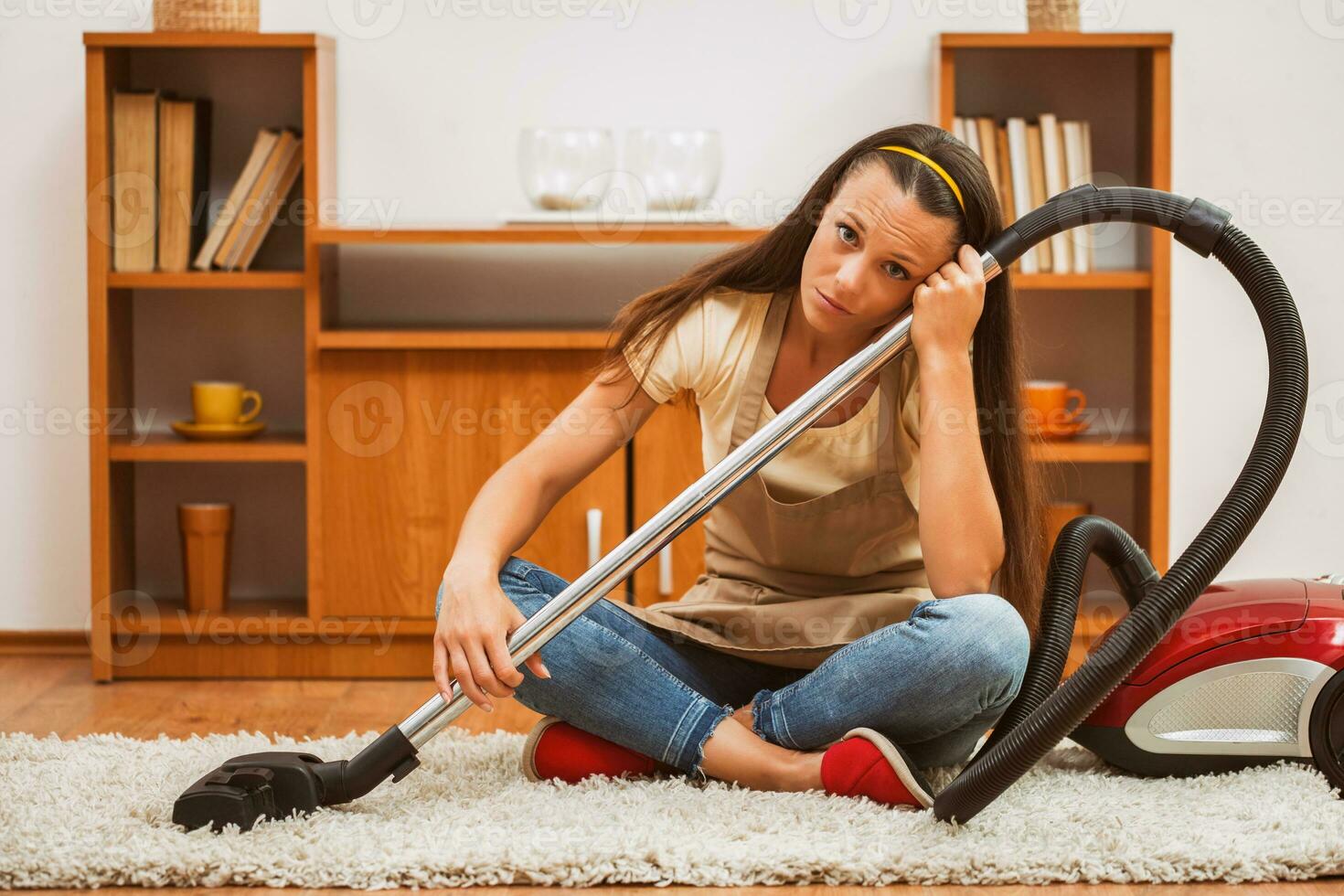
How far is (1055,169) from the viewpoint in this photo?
2.14 m

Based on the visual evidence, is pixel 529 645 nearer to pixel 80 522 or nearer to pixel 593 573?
pixel 593 573

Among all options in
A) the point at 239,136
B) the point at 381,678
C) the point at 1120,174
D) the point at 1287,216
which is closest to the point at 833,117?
the point at 1120,174

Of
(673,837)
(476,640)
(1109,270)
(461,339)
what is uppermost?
(1109,270)

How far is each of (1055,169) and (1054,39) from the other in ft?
0.69

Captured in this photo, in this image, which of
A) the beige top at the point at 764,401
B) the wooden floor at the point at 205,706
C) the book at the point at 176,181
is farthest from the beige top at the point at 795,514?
the book at the point at 176,181

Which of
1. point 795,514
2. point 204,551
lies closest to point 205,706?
point 204,551

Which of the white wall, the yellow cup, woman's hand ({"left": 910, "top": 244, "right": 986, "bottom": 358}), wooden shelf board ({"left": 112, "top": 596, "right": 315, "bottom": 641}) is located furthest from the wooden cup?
woman's hand ({"left": 910, "top": 244, "right": 986, "bottom": 358})

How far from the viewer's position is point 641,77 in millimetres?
2289

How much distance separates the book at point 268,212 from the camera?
83.7 inches

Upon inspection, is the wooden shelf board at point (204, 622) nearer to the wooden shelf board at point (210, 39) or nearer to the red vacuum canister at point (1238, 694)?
the wooden shelf board at point (210, 39)

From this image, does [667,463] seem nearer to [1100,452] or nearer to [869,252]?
[1100,452]

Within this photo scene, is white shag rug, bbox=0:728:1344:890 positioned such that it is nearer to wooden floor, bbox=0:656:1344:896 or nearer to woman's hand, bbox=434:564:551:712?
woman's hand, bbox=434:564:551:712

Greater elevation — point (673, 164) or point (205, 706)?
point (673, 164)

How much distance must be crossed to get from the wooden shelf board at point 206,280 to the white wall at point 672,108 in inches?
9.5
